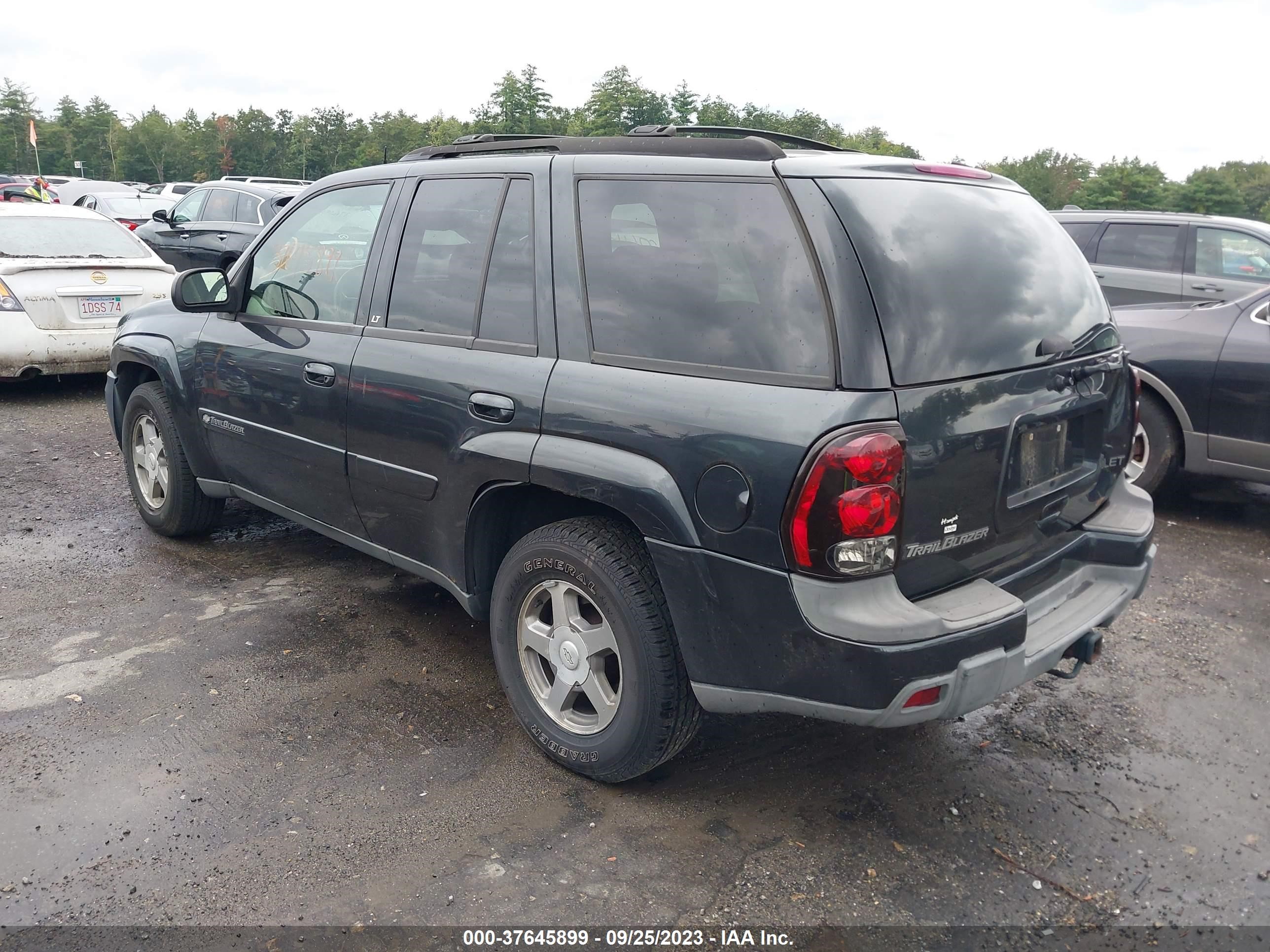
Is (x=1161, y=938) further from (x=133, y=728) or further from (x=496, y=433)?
(x=133, y=728)

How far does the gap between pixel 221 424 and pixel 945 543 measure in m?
3.40

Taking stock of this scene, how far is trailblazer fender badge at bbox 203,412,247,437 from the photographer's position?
451cm

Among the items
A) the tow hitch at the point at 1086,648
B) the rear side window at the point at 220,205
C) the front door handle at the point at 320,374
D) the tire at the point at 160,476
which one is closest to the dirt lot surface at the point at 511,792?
the tow hitch at the point at 1086,648

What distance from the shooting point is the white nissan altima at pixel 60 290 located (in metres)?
7.86

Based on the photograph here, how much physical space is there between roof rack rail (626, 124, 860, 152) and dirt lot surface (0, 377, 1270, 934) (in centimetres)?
208

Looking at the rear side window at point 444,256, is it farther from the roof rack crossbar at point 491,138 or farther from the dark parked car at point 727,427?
the roof rack crossbar at point 491,138

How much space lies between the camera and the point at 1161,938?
101 inches

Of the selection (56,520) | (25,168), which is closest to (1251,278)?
(56,520)

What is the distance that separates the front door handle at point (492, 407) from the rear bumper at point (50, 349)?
563 centimetres

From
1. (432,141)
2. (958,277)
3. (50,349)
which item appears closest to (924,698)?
(958,277)

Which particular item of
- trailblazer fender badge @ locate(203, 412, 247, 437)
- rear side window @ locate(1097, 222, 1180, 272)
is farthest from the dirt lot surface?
rear side window @ locate(1097, 222, 1180, 272)

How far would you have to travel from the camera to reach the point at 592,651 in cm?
312

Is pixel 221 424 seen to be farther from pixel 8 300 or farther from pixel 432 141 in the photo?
pixel 432 141

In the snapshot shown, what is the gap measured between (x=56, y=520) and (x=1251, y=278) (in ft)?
26.8
